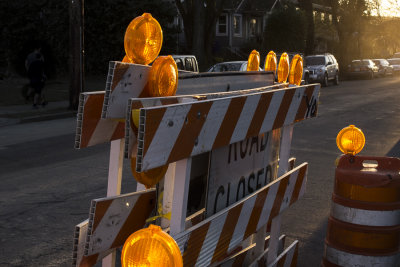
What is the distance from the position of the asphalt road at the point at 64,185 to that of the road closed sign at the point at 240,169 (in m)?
1.53

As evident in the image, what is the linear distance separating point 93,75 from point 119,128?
32.4 metres

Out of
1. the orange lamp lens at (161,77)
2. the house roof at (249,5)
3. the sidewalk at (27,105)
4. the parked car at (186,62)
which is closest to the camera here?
the orange lamp lens at (161,77)

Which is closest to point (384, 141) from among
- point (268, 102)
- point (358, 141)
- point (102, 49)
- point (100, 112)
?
point (358, 141)

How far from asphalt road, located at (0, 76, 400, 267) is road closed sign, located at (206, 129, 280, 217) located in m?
1.53

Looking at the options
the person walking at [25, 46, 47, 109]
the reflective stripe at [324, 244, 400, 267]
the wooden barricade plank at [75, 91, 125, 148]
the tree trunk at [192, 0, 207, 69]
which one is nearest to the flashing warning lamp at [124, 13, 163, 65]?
the wooden barricade plank at [75, 91, 125, 148]

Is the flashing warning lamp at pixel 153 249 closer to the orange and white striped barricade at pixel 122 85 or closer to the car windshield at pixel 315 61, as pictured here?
the orange and white striped barricade at pixel 122 85

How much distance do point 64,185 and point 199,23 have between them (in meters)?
27.4

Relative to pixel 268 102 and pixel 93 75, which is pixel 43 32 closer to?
pixel 93 75

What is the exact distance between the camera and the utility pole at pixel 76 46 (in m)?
18.8

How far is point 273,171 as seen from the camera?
14.4 ft

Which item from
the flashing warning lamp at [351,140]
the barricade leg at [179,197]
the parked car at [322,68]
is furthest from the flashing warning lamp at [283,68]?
the parked car at [322,68]

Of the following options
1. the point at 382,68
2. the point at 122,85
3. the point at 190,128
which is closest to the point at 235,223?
the point at 190,128

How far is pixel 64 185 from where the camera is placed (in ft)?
27.5

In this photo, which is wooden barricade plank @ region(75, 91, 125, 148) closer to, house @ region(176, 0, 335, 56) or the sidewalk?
the sidewalk
